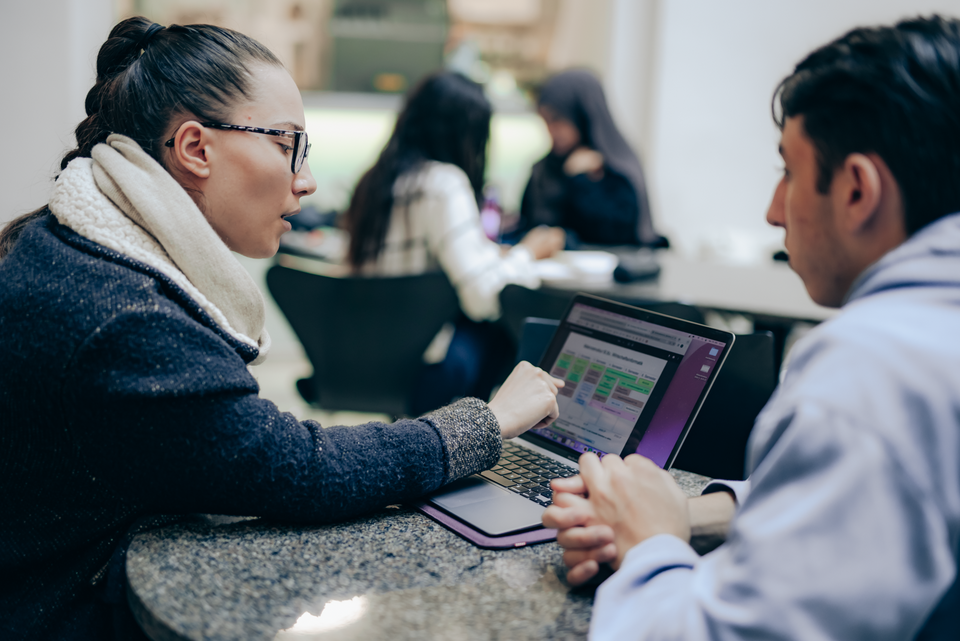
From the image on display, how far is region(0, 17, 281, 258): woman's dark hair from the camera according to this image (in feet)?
3.13

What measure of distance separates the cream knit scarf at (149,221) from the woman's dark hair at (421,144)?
1564mm

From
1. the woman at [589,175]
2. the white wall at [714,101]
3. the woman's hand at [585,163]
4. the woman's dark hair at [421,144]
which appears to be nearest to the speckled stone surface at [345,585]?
the woman's dark hair at [421,144]

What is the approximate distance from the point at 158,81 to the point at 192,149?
96 millimetres

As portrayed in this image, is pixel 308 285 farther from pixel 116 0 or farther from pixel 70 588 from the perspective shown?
pixel 116 0

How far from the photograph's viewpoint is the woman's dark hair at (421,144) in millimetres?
2494

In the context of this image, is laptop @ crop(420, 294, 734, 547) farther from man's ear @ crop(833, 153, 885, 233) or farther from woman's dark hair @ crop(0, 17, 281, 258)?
woman's dark hair @ crop(0, 17, 281, 258)

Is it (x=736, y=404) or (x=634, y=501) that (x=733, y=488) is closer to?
(x=634, y=501)

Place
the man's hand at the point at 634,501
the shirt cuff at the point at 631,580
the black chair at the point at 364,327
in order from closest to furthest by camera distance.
Answer: the shirt cuff at the point at 631,580 < the man's hand at the point at 634,501 < the black chair at the point at 364,327

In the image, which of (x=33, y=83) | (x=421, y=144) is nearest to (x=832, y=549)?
(x=421, y=144)

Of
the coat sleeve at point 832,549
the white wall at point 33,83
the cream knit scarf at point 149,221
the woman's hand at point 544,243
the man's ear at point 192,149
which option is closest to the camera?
the coat sleeve at point 832,549

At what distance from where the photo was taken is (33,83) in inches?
141

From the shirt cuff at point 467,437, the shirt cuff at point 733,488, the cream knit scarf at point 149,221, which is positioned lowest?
the shirt cuff at point 467,437

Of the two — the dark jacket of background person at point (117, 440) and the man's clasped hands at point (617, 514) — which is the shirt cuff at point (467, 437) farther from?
the man's clasped hands at point (617, 514)

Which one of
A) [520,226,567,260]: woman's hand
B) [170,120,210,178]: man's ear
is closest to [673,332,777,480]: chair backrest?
[170,120,210,178]: man's ear
